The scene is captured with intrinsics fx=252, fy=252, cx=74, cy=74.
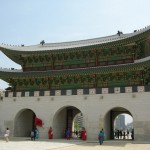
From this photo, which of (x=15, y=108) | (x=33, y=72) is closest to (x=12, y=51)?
(x=33, y=72)

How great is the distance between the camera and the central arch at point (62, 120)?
27.8m

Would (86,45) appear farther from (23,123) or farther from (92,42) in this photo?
(23,123)

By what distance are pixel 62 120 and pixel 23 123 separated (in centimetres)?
488

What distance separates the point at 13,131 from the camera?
95.1ft

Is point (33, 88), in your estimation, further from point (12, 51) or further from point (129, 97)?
point (129, 97)

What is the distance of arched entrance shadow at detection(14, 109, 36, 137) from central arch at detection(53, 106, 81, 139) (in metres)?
4.46

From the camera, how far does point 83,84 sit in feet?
88.8

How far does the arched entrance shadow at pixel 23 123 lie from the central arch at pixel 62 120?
446 cm

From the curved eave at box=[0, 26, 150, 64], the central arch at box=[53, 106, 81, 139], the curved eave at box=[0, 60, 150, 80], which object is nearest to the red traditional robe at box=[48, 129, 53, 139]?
the central arch at box=[53, 106, 81, 139]

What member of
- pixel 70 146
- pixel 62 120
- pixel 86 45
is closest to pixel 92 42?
pixel 86 45

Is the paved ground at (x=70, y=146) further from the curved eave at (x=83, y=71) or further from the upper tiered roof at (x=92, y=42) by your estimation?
the upper tiered roof at (x=92, y=42)

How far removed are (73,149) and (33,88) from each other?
1330cm

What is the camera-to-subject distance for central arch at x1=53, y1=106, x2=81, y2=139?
27828mm

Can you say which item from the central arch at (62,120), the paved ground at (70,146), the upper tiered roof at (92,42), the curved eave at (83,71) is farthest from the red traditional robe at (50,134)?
the upper tiered roof at (92,42)
